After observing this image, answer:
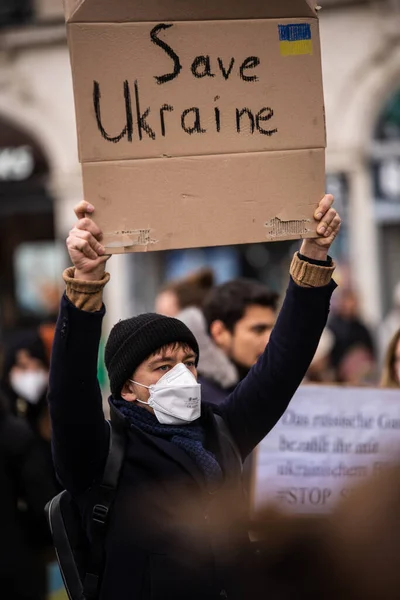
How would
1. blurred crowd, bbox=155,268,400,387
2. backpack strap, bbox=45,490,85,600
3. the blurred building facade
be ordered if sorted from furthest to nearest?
the blurred building facade
blurred crowd, bbox=155,268,400,387
backpack strap, bbox=45,490,85,600

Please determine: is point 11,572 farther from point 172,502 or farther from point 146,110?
point 146,110

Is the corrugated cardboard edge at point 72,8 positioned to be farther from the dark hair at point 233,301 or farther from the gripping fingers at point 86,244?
the dark hair at point 233,301

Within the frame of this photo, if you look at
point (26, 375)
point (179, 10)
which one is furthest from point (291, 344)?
point (26, 375)

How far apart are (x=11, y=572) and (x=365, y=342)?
21.8ft

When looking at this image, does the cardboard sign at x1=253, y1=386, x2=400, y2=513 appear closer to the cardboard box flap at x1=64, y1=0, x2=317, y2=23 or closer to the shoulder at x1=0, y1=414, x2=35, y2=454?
the shoulder at x1=0, y1=414, x2=35, y2=454

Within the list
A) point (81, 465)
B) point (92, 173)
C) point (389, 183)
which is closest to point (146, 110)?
point (92, 173)

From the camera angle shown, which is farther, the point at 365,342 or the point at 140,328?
the point at 365,342

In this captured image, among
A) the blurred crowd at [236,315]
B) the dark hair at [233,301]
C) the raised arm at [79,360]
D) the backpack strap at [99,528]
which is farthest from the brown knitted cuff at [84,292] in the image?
the dark hair at [233,301]

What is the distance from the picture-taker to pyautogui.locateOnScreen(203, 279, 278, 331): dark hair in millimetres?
4469

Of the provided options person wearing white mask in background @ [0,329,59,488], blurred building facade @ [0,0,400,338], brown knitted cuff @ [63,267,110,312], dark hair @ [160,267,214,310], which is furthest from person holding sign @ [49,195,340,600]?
blurred building facade @ [0,0,400,338]

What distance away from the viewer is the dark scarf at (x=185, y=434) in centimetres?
266

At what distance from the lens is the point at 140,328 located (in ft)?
9.26

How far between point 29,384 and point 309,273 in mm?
3620

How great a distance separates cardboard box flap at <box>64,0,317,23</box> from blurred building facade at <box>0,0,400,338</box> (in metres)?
11.0
